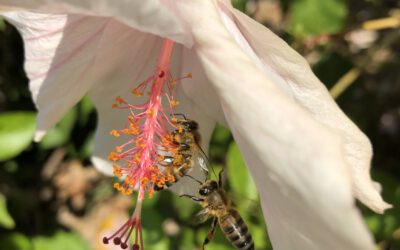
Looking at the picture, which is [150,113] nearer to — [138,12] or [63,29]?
[63,29]

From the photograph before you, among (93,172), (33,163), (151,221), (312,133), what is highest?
(312,133)

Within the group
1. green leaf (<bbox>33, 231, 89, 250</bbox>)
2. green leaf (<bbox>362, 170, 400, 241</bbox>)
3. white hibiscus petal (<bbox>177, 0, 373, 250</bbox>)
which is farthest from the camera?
green leaf (<bbox>33, 231, 89, 250</bbox>)

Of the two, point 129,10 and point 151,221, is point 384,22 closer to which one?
point 151,221

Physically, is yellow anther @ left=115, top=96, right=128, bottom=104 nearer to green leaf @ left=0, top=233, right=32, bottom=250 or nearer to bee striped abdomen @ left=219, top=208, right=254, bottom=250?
bee striped abdomen @ left=219, top=208, right=254, bottom=250

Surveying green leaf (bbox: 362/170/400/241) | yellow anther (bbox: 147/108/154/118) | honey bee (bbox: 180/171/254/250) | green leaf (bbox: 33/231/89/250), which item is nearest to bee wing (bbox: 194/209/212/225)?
honey bee (bbox: 180/171/254/250)

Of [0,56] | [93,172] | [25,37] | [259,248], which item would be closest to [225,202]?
[259,248]

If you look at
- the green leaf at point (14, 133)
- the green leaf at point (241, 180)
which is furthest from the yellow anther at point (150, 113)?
the green leaf at point (14, 133)

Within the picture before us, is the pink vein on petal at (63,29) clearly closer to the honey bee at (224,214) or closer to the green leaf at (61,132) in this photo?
the honey bee at (224,214)

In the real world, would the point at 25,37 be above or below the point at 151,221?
above
